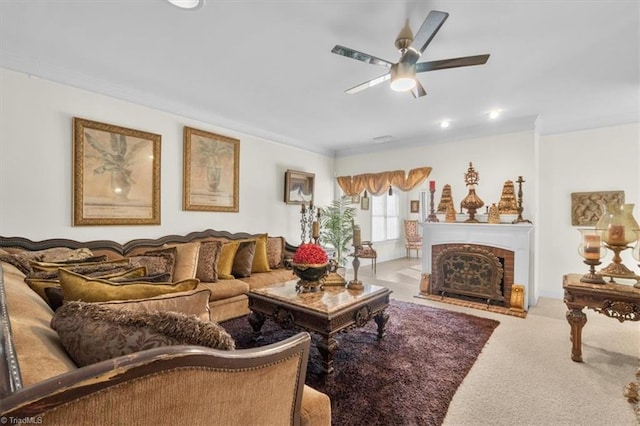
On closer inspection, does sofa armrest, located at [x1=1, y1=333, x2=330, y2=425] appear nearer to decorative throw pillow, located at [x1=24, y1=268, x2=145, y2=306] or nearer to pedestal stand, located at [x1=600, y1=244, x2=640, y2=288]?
decorative throw pillow, located at [x1=24, y1=268, x2=145, y2=306]

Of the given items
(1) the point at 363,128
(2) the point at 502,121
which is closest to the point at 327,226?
(1) the point at 363,128

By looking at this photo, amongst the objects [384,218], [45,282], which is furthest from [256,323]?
[384,218]

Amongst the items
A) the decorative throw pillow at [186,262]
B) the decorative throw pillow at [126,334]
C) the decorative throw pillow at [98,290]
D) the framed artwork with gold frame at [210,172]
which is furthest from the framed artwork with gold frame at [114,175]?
the decorative throw pillow at [126,334]

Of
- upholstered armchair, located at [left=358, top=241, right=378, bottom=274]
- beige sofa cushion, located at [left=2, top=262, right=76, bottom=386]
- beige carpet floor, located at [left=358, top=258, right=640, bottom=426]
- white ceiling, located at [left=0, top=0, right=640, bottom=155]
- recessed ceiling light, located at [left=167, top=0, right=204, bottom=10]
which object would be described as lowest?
beige carpet floor, located at [left=358, top=258, right=640, bottom=426]

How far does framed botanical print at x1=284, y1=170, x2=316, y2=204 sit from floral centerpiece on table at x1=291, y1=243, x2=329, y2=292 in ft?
8.39

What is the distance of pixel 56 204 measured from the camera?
2.75 meters

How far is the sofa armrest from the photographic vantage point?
0.52 meters

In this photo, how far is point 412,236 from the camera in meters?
7.99

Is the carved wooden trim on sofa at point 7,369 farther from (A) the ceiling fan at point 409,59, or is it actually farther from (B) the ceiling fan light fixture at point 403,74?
(B) the ceiling fan light fixture at point 403,74

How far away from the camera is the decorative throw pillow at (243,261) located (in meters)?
3.56

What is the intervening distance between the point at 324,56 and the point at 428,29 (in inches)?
36.3

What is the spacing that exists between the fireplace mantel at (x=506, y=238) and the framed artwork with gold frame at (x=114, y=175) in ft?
12.6

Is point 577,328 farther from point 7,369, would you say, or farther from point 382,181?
point 382,181

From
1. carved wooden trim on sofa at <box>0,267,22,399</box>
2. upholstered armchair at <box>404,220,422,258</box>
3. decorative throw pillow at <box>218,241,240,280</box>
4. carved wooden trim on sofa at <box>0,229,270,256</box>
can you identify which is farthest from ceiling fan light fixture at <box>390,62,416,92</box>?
upholstered armchair at <box>404,220,422,258</box>
